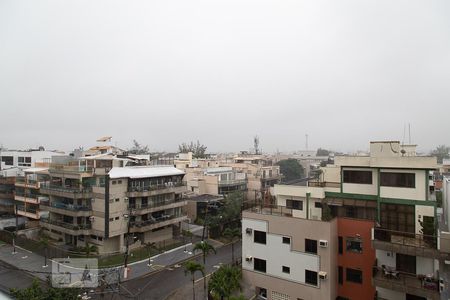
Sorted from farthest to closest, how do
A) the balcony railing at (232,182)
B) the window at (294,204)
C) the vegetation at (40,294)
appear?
the balcony railing at (232,182) < the window at (294,204) < the vegetation at (40,294)

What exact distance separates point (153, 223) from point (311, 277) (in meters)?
22.9

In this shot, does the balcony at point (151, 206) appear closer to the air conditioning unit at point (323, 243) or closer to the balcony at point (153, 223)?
the balcony at point (153, 223)

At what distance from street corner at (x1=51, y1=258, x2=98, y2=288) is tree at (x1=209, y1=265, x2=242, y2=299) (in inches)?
496

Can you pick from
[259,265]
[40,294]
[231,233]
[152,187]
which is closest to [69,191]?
[152,187]

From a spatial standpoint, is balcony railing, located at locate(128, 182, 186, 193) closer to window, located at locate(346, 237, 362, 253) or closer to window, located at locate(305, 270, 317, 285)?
window, located at locate(305, 270, 317, 285)

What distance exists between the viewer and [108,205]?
35.9 meters

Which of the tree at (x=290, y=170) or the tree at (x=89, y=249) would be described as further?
the tree at (x=290, y=170)

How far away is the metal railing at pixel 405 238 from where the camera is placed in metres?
18.9

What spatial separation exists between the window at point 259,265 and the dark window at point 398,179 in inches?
416

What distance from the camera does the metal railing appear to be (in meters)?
18.9

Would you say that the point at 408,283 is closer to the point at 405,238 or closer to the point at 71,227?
the point at 405,238

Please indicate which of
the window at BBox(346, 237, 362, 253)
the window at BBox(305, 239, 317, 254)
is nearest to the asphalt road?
the window at BBox(305, 239, 317, 254)

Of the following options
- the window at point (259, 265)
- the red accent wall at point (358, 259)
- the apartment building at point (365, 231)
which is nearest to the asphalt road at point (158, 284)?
the apartment building at point (365, 231)

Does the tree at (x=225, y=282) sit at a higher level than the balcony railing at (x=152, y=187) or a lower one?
lower
